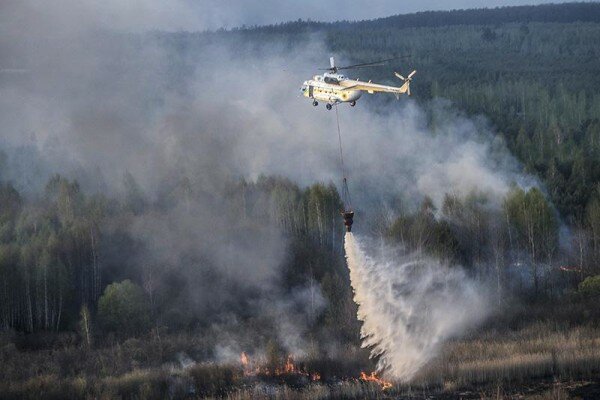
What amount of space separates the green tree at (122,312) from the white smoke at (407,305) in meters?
14.6

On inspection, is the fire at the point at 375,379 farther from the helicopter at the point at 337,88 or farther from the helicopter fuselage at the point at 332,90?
the helicopter fuselage at the point at 332,90

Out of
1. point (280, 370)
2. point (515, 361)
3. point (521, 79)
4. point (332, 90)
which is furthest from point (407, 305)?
point (521, 79)

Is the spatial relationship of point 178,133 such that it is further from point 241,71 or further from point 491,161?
point 491,161

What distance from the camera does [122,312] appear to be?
57.0 metres

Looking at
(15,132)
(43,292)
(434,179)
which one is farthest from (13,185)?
(434,179)

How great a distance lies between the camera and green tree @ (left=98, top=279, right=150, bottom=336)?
186 feet

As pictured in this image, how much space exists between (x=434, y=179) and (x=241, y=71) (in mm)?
42972

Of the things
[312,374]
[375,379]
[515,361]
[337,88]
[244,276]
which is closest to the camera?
[515,361]

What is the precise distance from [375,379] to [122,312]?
19.5m

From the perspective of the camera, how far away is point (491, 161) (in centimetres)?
8275

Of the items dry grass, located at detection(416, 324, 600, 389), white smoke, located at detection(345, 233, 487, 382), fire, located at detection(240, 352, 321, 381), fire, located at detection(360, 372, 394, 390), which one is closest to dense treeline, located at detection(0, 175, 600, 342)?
white smoke, located at detection(345, 233, 487, 382)

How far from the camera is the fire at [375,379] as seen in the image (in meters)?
44.2

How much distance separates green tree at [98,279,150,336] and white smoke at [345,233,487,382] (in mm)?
14609

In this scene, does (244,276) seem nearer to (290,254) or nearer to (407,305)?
(290,254)
